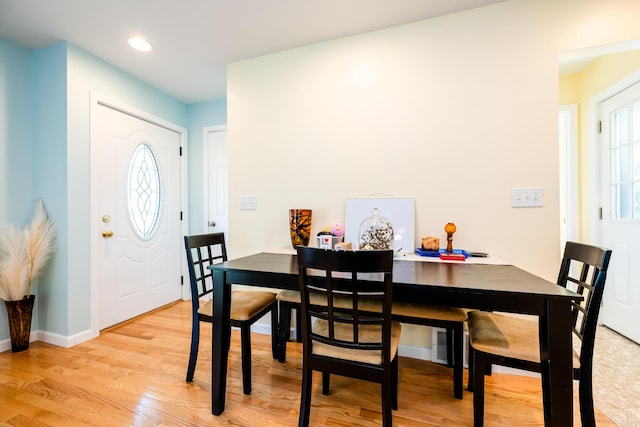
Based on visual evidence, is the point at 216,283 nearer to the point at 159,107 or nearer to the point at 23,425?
the point at 23,425

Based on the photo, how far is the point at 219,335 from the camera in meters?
1.49

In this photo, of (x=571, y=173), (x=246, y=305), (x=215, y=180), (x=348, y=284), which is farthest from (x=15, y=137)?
(x=571, y=173)

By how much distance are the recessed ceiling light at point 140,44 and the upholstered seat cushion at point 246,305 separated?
210 cm

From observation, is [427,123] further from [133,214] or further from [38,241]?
[38,241]

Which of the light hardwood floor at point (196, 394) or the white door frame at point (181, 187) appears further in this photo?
the white door frame at point (181, 187)

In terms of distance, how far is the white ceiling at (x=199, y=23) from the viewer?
1888mm

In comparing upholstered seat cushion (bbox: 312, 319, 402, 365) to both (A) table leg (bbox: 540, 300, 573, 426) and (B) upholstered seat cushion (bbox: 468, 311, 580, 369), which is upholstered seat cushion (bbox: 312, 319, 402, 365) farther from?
(A) table leg (bbox: 540, 300, 573, 426)

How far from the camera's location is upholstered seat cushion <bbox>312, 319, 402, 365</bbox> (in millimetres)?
1215

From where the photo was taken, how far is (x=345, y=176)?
2.25 m

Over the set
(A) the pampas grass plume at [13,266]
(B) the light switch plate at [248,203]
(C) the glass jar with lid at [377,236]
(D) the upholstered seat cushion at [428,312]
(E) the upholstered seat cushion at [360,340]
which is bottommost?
(E) the upholstered seat cushion at [360,340]

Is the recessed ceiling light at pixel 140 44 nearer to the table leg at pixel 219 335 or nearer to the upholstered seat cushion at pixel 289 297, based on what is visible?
the table leg at pixel 219 335

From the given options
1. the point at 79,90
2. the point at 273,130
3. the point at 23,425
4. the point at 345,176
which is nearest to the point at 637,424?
the point at 345,176

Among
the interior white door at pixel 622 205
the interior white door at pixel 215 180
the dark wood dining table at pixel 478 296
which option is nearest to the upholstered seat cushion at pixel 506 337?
the dark wood dining table at pixel 478 296

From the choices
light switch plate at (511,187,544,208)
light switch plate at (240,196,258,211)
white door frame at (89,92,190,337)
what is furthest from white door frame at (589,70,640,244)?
white door frame at (89,92,190,337)
